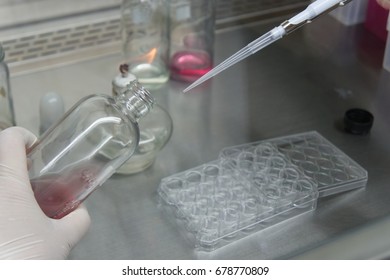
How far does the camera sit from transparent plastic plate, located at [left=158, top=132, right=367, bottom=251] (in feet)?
3.92

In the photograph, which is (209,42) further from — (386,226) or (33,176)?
(386,226)

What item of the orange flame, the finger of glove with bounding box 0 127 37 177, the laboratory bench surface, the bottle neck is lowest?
the laboratory bench surface

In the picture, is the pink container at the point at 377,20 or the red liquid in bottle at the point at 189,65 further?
the pink container at the point at 377,20

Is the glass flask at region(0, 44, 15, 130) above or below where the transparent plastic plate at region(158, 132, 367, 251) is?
above

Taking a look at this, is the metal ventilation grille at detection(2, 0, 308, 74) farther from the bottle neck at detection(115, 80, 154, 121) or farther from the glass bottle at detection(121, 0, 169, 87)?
the bottle neck at detection(115, 80, 154, 121)

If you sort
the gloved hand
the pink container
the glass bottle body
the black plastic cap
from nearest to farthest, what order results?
the gloved hand → the glass bottle body → the black plastic cap → the pink container

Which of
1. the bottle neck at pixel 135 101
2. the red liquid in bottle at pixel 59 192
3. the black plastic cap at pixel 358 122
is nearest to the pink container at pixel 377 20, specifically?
the black plastic cap at pixel 358 122

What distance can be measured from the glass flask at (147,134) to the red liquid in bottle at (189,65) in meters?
0.23

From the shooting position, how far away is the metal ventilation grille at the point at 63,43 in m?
1.64

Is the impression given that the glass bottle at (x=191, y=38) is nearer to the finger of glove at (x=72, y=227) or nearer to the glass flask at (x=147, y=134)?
the glass flask at (x=147, y=134)

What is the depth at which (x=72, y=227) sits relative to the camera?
1.06 m

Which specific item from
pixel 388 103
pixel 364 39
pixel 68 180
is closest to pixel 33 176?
pixel 68 180

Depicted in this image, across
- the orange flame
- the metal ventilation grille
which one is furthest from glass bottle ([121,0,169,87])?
the metal ventilation grille

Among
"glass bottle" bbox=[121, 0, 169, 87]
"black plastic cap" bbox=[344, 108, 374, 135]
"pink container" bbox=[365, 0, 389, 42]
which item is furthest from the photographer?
"pink container" bbox=[365, 0, 389, 42]
